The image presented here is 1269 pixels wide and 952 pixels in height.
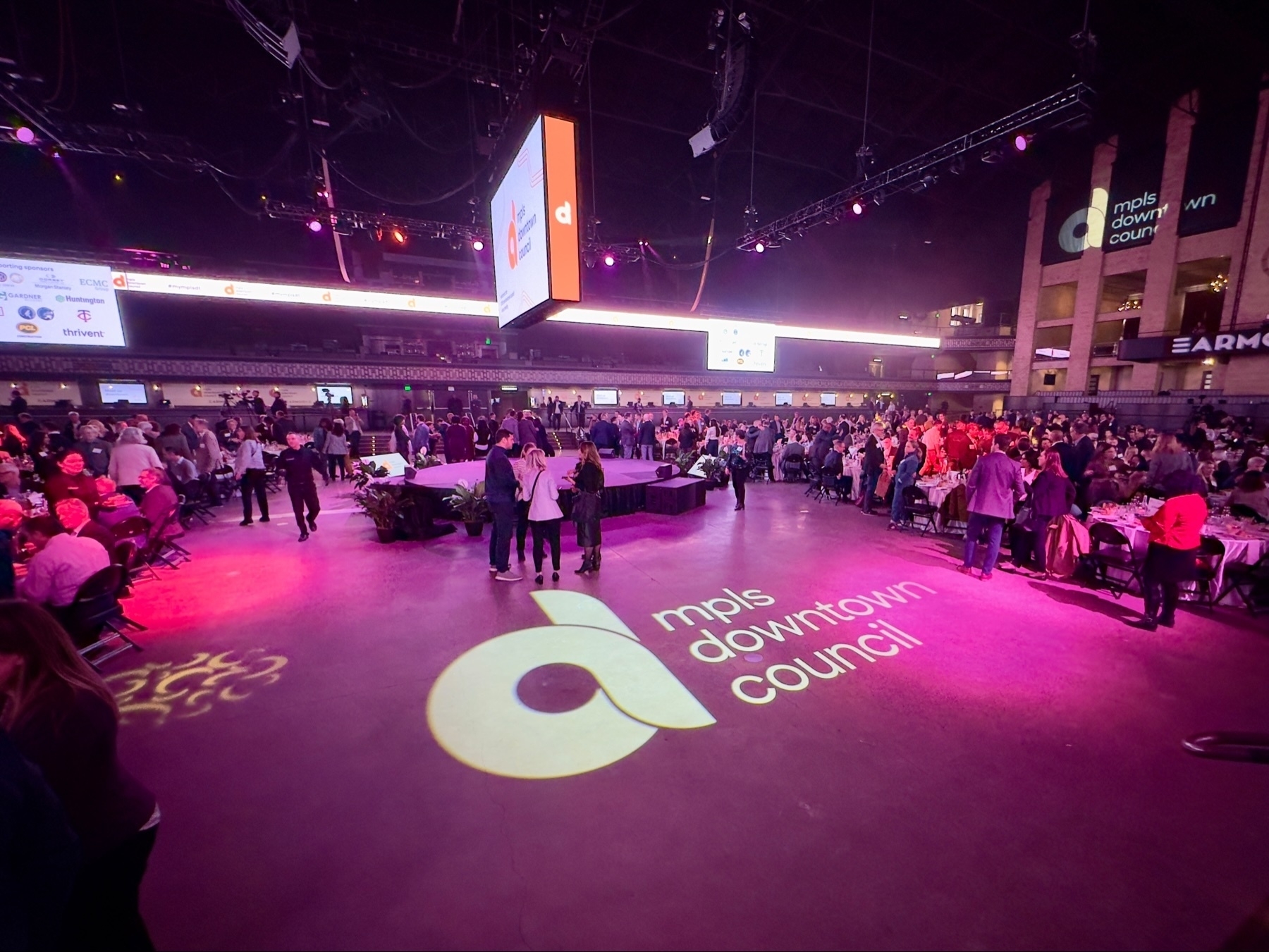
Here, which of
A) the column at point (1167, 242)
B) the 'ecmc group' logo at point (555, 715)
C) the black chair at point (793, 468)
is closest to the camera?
the 'ecmc group' logo at point (555, 715)

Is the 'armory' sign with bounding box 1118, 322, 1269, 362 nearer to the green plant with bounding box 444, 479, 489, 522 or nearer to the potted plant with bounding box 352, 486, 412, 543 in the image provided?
the green plant with bounding box 444, 479, 489, 522

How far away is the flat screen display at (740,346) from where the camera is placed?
1866 centimetres

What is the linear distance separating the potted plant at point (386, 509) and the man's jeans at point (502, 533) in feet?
7.11

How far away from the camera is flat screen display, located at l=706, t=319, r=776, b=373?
1866 centimetres

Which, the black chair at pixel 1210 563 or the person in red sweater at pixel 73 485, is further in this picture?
the person in red sweater at pixel 73 485

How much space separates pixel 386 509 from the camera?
6.94 m

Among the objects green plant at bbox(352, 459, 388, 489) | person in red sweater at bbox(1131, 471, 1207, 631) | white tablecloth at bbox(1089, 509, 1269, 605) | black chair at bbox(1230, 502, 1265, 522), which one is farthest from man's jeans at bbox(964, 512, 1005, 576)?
green plant at bbox(352, 459, 388, 489)

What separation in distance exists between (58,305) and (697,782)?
21059 mm

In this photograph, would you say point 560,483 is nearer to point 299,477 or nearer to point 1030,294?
point 299,477

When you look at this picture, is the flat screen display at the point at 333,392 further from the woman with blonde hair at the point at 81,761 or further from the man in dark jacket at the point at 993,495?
the man in dark jacket at the point at 993,495

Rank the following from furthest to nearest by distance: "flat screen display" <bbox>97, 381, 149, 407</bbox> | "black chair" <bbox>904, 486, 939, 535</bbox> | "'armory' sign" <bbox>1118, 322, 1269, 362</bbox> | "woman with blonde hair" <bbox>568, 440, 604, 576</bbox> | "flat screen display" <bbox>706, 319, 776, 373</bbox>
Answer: "flat screen display" <bbox>706, 319, 776, 373</bbox> → "flat screen display" <bbox>97, 381, 149, 407</bbox> → "'armory' sign" <bbox>1118, 322, 1269, 362</bbox> → "black chair" <bbox>904, 486, 939, 535</bbox> → "woman with blonde hair" <bbox>568, 440, 604, 576</bbox>

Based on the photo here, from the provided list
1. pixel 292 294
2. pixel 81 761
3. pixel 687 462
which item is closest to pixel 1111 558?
pixel 687 462

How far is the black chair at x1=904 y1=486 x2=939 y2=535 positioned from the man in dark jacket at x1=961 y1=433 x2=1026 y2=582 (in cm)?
184

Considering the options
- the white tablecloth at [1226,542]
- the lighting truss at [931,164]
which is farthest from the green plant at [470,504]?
the lighting truss at [931,164]
